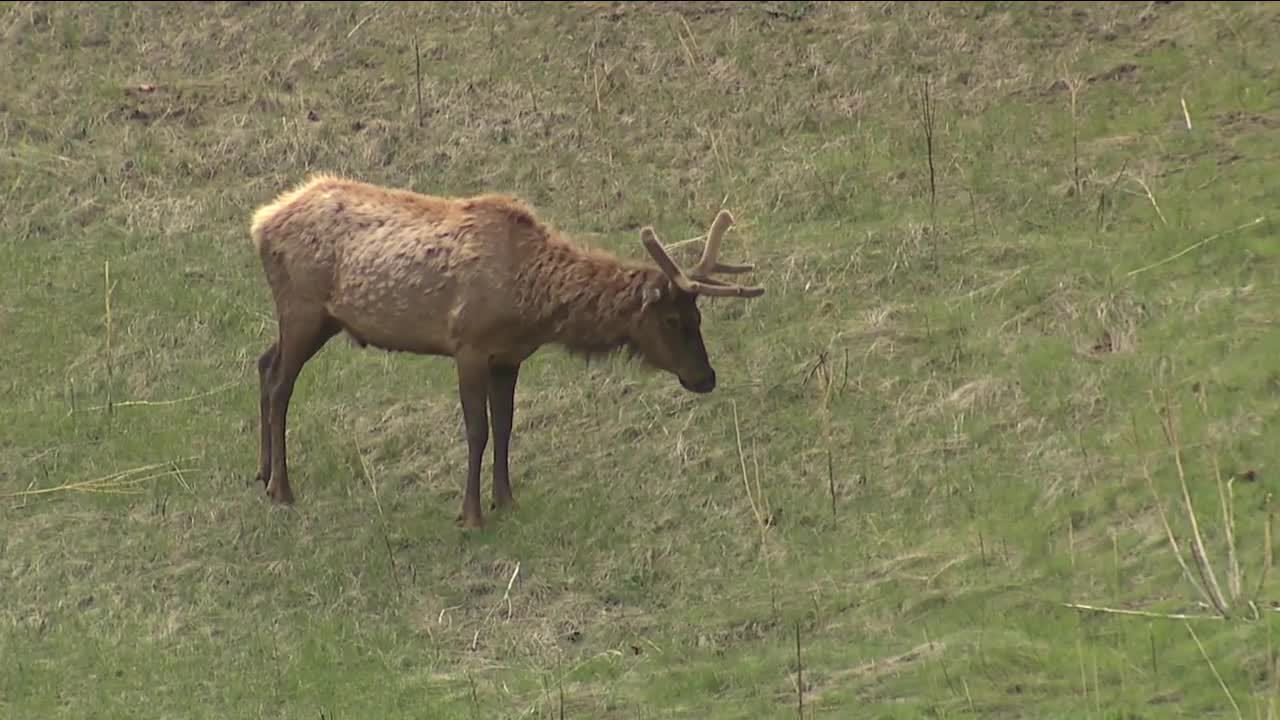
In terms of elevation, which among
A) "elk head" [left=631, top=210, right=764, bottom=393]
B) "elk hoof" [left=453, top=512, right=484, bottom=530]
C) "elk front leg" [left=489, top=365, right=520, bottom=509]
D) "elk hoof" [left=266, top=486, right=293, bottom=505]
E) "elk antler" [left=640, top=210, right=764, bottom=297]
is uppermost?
"elk antler" [left=640, top=210, right=764, bottom=297]

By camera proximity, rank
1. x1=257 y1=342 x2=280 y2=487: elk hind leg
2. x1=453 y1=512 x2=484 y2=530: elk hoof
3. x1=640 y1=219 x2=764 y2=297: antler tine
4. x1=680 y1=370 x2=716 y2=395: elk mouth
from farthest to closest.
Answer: x1=257 y1=342 x2=280 y2=487: elk hind leg
x1=680 y1=370 x2=716 y2=395: elk mouth
x1=453 y1=512 x2=484 y2=530: elk hoof
x1=640 y1=219 x2=764 y2=297: antler tine

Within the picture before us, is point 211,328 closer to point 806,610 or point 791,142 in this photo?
point 791,142

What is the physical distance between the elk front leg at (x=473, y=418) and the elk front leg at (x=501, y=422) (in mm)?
185

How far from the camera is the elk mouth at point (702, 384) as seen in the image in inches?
547

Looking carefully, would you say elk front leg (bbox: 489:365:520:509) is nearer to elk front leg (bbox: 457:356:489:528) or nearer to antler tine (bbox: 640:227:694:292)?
elk front leg (bbox: 457:356:489:528)

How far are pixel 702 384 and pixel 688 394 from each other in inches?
46.9

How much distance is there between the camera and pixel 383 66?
2114 centimetres

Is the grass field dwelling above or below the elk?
below

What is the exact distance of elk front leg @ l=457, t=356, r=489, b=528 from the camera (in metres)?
13.6

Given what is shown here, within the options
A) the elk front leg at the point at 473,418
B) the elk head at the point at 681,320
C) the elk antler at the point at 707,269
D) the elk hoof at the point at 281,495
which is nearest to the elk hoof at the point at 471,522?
the elk front leg at the point at 473,418

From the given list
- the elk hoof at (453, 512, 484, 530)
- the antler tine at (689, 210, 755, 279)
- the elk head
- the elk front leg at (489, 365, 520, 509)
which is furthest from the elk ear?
the elk hoof at (453, 512, 484, 530)

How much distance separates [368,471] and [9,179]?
641 cm

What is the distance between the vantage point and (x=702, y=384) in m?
13.9

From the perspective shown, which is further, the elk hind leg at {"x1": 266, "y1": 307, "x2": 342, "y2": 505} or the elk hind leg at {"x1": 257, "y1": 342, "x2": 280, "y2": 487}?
the elk hind leg at {"x1": 257, "y1": 342, "x2": 280, "y2": 487}
